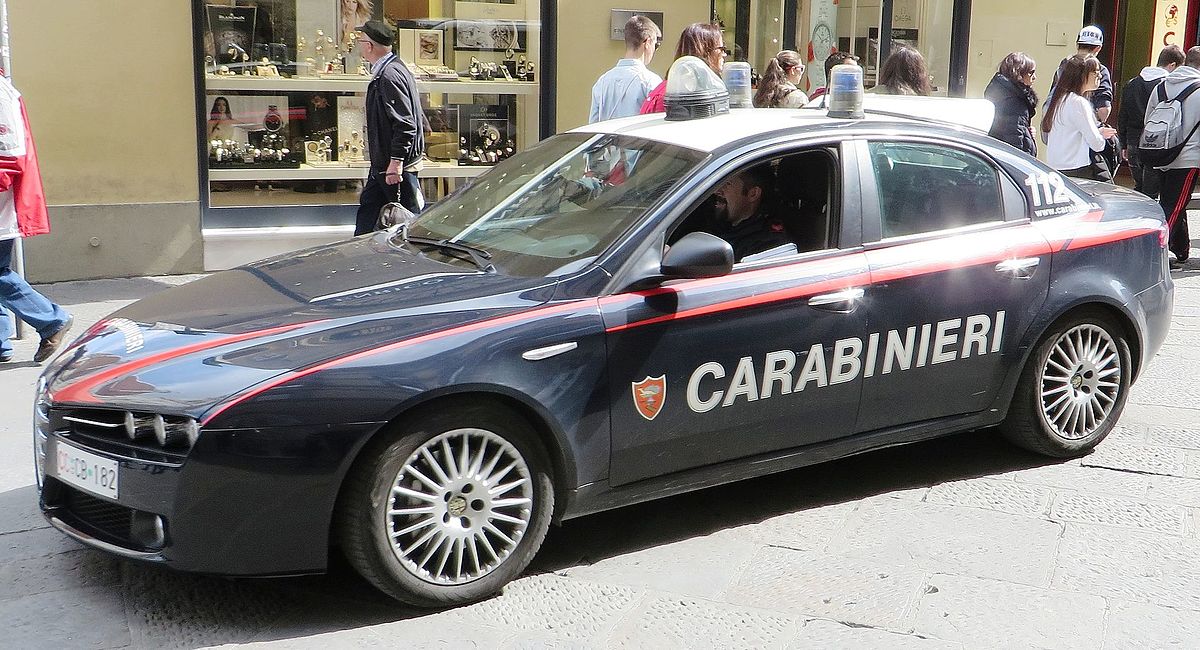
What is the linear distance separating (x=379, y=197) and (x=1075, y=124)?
525 centimetres

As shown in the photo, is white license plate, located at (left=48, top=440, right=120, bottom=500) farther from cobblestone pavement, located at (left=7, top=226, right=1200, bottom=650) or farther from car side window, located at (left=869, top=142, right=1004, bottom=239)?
car side window, located at (left=869, top=142, right=1004, bottom=239)

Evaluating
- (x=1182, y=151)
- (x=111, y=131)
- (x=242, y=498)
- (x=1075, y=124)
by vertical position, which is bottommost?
(x=242, y=498)

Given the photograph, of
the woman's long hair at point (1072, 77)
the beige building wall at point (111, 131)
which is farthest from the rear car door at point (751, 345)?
the beige building wall at point (111, 131)

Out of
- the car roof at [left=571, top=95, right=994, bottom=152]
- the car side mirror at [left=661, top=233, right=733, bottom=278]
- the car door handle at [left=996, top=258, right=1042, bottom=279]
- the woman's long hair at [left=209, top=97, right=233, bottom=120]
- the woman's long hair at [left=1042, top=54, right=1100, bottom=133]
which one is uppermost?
the woman's long hair at [left=1042, top=54, right=1100, bottom=133]

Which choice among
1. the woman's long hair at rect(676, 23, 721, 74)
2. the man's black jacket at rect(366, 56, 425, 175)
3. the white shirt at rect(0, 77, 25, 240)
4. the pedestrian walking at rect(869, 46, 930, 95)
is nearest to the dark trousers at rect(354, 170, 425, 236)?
the man's black jacket at rect(366, 56, 425, 175)

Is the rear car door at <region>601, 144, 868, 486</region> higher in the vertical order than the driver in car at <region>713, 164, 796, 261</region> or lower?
lower

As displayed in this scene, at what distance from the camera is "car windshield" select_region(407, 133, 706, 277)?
14.2 feet

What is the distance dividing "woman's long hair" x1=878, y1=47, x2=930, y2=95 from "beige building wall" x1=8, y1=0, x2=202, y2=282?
16.7 feet

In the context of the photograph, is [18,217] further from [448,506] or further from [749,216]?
[749,216]

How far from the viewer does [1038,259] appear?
499 cm

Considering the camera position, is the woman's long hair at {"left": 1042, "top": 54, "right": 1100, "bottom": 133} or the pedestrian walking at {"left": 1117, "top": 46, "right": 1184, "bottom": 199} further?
the pedestrian walking at {"left": 1117, "top": 46, "right": 1184, "bottom": 199}

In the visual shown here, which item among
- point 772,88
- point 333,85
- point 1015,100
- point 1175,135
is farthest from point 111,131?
point 1175,135

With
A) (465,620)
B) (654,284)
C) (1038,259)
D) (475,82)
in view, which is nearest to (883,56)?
(475,82)

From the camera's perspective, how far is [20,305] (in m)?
6.72
